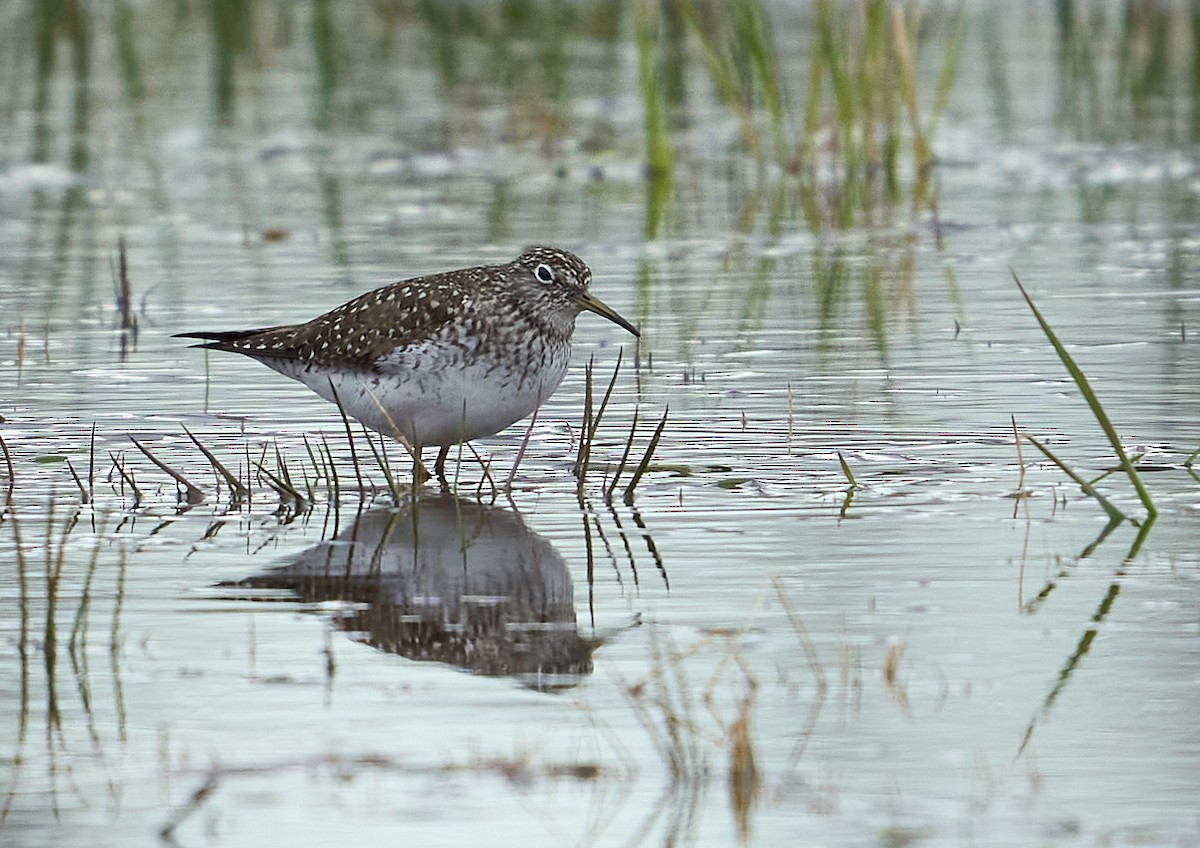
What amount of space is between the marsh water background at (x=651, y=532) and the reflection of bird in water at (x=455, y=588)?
0.02 m

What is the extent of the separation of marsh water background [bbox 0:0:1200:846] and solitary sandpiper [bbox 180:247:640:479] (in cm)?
23

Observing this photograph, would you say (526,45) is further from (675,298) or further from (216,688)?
(216,688)

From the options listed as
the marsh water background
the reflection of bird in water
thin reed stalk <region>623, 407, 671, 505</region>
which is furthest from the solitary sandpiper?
thin reed stalk <region>623, 407, 671, 505</region>

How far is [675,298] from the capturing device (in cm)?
1192

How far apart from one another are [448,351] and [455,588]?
6.07 feet

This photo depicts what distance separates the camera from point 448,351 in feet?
26.5

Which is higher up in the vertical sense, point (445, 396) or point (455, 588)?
point (445, 396)

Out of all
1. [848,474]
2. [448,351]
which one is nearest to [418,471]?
[448,351]

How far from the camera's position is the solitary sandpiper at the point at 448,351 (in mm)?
8023

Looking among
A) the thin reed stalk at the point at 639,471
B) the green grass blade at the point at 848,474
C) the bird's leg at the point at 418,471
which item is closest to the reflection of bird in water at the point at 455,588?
the bird's leg at the point at 418,471

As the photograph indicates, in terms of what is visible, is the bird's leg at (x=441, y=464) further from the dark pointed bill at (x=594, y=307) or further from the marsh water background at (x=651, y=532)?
the dark pointed bill at (x=594, y=307)

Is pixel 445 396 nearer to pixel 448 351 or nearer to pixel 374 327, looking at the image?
pixel 448 351

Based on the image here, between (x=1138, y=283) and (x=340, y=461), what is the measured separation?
5307 millimetres

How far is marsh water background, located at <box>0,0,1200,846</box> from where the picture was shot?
15.5 feet
